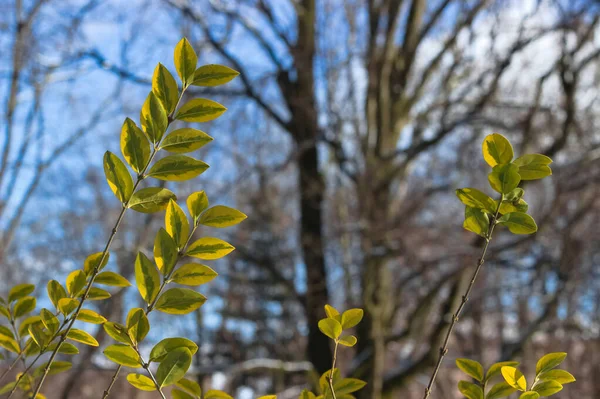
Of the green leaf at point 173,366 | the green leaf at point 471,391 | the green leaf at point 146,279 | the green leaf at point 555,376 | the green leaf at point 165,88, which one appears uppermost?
the green leaf at point 165,88

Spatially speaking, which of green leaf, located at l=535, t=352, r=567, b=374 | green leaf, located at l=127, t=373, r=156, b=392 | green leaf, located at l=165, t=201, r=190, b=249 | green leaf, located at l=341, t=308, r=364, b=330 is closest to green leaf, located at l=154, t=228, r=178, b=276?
green leaf, located at l=165, t=201, r=190, b=249

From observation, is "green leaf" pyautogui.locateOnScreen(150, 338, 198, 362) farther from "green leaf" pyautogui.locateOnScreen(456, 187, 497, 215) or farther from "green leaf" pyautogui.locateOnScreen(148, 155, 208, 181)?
"green leaf" pyautogui.locateOnScreen(456, 187, 497, 215)

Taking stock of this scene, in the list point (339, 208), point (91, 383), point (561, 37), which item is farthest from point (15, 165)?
point (91, 383)

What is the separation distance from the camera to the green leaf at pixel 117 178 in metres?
0.58

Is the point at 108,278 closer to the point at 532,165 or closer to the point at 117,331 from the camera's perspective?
the point at 117,331

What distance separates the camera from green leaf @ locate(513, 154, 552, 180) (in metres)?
0.62

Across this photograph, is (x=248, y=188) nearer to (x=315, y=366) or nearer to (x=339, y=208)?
(x=339, y=208)

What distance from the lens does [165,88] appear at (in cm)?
59

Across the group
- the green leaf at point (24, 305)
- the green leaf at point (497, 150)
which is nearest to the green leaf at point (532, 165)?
the green leaf at point (497, 150)

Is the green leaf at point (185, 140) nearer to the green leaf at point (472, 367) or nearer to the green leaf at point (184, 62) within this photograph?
the green leaf at point (184, 62)

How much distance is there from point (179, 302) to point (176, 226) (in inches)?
3.3

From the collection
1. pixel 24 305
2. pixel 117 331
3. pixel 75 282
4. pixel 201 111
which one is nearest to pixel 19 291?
pixel 24 305

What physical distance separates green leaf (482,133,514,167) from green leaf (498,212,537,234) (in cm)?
6

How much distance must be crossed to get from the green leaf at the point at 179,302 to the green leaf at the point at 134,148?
0.14 m
